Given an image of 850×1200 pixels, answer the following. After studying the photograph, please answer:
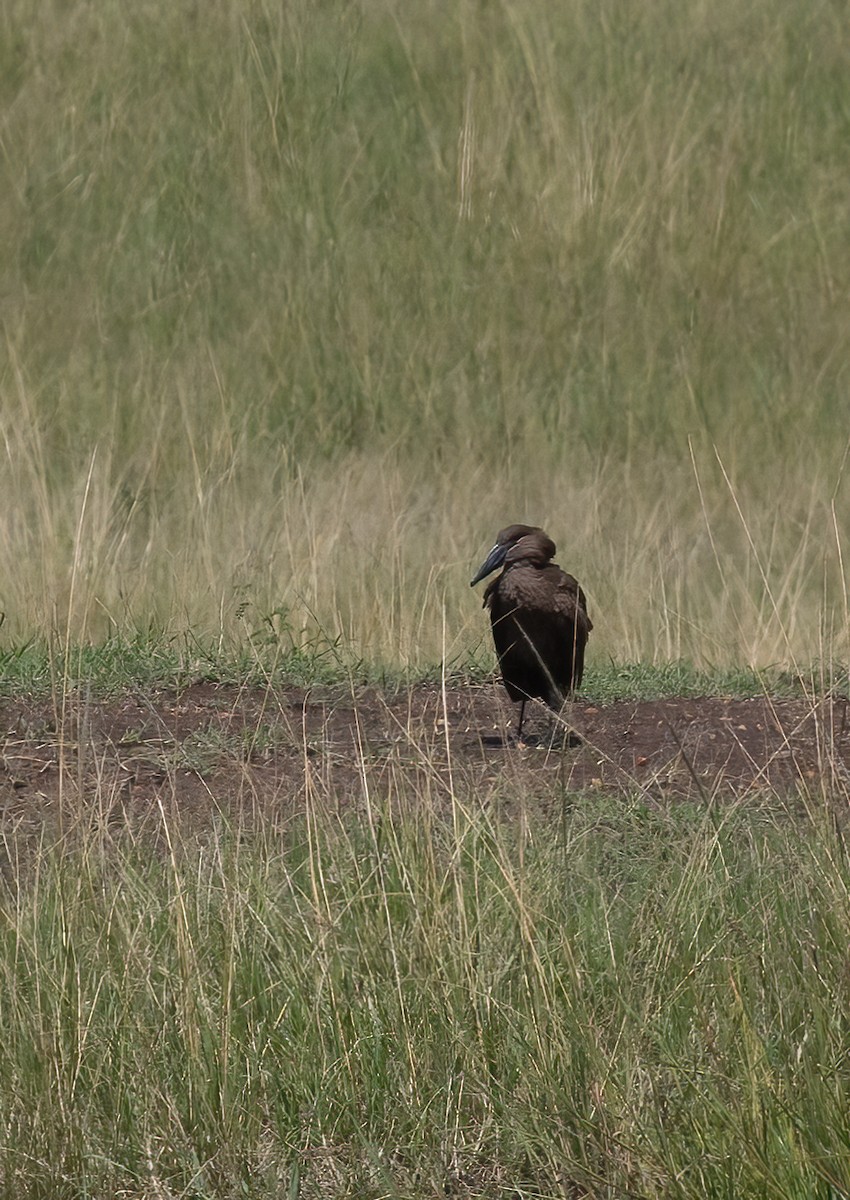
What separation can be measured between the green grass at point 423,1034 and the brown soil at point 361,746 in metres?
0.93

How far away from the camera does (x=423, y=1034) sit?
3363 millimetres

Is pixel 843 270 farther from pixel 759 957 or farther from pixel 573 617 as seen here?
pixel 759 957

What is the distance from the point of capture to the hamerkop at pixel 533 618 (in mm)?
5871

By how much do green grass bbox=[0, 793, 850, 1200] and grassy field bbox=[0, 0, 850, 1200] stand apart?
12 mm

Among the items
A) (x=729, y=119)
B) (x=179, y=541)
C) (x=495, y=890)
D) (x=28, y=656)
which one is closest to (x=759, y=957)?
(x=495, y=890)

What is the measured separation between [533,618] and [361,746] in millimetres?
1322

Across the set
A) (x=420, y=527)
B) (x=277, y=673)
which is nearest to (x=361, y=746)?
(x=277, y=673)

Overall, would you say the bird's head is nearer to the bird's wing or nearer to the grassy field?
the bird's wing

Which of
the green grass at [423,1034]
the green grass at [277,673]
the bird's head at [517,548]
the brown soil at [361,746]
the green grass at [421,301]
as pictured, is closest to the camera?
the green grass at [423,1034]

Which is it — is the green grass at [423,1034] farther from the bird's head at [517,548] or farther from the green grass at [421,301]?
the green grass at [421,301]

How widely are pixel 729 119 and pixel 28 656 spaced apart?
27.5ft

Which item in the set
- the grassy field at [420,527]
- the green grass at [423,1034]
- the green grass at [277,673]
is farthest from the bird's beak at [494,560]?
the green grass at [423,1034]

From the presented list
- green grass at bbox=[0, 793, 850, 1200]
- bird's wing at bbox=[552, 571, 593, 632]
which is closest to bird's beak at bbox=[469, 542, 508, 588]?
bird's wing at bbox=[552, 571, 593, 632]

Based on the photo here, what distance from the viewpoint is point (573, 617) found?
5.93m
